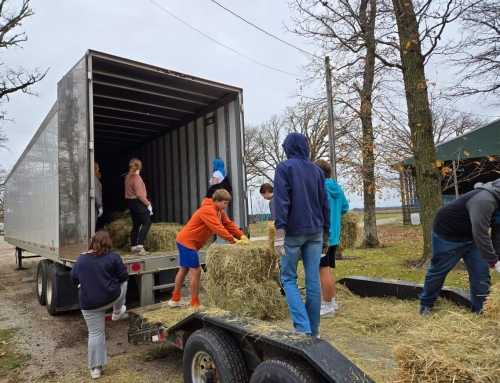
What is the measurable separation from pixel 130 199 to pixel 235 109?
2328 millimetres

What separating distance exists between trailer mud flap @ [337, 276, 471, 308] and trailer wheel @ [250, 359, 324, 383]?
2.39 metres

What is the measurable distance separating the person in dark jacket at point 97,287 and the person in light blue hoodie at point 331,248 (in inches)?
85.2

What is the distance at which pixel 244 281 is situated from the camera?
4.09m

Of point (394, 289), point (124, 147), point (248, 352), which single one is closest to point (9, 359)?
point (248, 352)

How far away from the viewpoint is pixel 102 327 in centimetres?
417

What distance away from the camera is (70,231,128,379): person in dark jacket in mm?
4016

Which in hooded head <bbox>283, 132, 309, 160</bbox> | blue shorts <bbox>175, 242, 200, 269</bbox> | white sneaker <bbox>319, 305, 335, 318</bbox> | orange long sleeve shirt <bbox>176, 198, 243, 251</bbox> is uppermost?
hooded head <bbox>283, 132, 309, 160</bbox>

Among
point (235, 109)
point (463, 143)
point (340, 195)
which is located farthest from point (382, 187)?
point (463, 143)

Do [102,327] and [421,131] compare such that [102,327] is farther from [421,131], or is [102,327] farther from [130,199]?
[421,131]

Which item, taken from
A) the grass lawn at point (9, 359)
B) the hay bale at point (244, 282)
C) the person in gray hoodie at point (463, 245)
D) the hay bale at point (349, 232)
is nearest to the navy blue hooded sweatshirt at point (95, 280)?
the hay bale at point (244, 282)

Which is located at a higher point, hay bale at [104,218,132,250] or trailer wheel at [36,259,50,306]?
hay bale at [104,218,132,250]

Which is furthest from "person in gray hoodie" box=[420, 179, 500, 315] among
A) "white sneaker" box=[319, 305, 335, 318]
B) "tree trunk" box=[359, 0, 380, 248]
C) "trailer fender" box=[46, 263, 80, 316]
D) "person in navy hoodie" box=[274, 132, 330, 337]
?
"tree trunk" box=[359, 0, 380, 248]

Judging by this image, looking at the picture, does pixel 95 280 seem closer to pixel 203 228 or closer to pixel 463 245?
pixel 203 228

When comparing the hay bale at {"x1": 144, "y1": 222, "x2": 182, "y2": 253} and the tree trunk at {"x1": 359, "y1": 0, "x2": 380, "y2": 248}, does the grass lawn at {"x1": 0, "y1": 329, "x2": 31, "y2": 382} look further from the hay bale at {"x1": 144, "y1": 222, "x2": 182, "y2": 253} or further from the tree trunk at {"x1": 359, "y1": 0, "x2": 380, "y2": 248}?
the tree trunk at {"x1": 359, "y1": 0, "x2": 380, "y2": 248}
